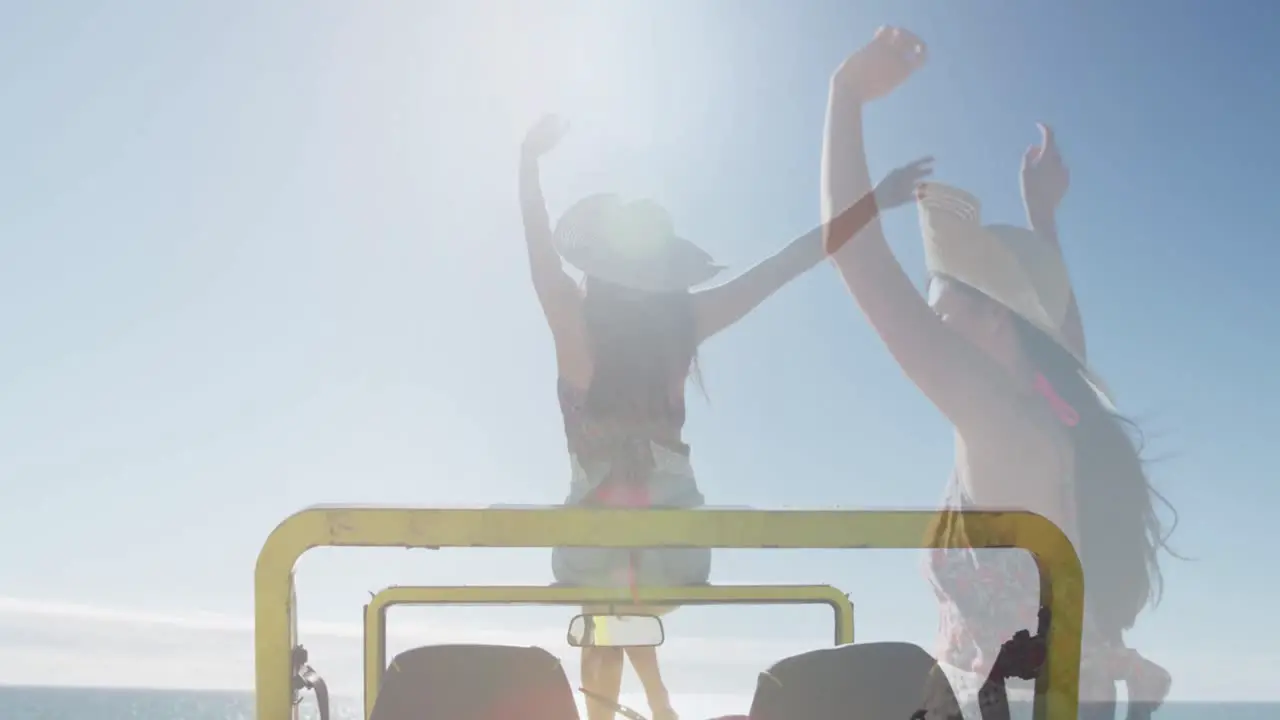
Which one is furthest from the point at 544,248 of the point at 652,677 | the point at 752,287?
the point at 652,677

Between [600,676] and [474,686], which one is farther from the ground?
[474,686]

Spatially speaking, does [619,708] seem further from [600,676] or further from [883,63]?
[883,63]

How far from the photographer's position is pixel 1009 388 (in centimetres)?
176

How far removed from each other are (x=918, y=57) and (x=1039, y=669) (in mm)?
1151

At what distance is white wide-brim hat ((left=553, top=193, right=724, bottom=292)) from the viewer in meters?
3.12

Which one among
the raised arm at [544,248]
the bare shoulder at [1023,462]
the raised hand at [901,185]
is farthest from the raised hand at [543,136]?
the bare shoulder at [1023,462]

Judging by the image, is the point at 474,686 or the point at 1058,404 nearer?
the point at 1058,404

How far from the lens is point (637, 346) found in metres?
2.92

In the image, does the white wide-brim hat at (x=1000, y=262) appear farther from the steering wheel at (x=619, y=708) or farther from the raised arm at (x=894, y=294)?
the steering wheel at (x=619, y=708)

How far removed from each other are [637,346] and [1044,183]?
3.73ft

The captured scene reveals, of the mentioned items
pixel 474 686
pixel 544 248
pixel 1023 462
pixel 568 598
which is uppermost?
pixel 544 248

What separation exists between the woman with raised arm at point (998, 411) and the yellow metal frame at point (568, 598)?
132cm

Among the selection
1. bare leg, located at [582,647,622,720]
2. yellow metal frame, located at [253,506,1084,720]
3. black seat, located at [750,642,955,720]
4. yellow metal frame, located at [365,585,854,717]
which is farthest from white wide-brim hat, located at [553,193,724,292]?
black seat, located at [750,642,955,720]

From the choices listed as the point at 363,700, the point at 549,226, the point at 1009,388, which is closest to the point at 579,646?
the point at 363,700
